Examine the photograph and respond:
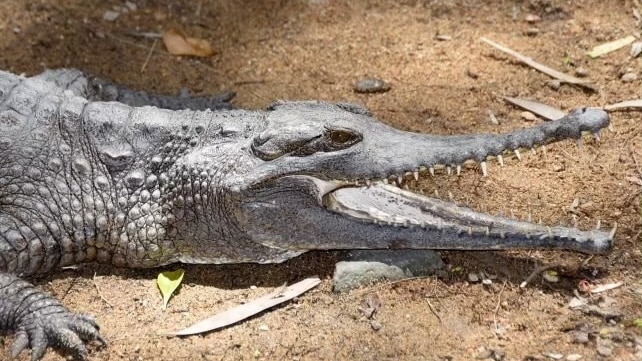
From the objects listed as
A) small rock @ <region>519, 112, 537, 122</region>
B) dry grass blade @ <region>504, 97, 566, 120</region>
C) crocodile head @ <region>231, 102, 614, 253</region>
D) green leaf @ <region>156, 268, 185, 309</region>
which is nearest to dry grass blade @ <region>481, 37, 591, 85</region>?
dry grass blade @ <region>504, 97, 566, 120</region>

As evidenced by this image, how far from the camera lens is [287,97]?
217 inches

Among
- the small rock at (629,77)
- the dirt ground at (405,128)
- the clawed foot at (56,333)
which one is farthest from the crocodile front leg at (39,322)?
the small rock at (629,77)

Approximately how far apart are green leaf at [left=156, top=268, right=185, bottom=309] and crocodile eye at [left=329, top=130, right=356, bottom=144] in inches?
47.9

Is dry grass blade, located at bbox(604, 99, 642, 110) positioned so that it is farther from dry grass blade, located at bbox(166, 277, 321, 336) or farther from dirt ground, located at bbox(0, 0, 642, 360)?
dry grass blade, located at bbox(166, 277, 321, 336)

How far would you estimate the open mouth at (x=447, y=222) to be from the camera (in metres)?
3.67

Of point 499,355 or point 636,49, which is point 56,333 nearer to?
point 499,355

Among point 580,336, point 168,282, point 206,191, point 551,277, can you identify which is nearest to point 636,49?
point 551,277

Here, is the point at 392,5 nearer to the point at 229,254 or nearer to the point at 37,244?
the point at 229,254

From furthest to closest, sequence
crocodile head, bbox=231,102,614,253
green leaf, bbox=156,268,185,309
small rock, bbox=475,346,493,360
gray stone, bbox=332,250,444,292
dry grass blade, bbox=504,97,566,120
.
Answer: dry grass blade, bbox=504,97,566,120 → green leaf, bbox=156,268,185,309 → gray stone, bbox=332,250,444,292 → crocodile head, bbox=231,102,614,253 → small rock, bbox=475,346,493,360

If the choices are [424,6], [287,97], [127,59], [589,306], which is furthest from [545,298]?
[127,59]

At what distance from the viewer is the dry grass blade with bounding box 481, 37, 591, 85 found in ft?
17.2

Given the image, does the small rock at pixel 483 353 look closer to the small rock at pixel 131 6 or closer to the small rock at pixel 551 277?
the small rock at pixel 551 277

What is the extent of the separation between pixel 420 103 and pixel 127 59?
2501 mm

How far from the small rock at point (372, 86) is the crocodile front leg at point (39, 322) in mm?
2623
